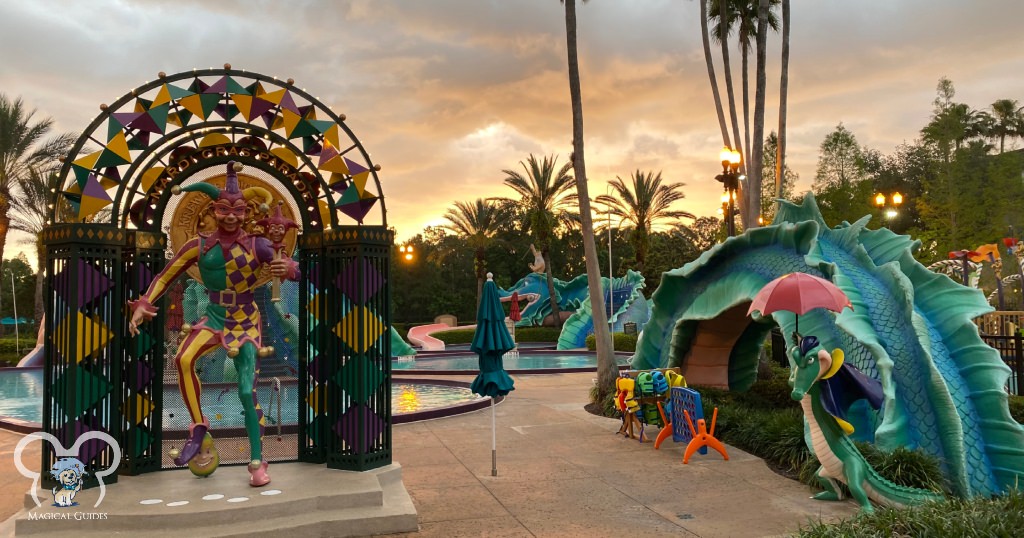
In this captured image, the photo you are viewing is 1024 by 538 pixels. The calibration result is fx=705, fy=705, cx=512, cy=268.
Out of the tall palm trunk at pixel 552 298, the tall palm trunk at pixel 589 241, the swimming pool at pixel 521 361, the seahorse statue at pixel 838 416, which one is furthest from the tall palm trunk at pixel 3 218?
the seahorse statue at pixel 838 416

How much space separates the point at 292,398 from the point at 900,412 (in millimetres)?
10518

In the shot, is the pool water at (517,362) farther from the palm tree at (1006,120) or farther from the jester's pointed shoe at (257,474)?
the palm tree at (1006,120)

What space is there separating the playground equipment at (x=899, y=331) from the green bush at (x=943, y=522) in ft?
6.48

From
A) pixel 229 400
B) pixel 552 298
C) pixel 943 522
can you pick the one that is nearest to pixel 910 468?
pixel 943 522

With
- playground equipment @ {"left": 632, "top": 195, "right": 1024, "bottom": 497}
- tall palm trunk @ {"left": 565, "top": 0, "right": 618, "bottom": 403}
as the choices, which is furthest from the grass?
Result: playground equipment @ {"left": 632, "top": 195, "right": 1024, "bottom": 497}

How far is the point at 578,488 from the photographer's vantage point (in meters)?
7.95

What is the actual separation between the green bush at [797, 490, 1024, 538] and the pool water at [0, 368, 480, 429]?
669cm

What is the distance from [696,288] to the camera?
12.3 m

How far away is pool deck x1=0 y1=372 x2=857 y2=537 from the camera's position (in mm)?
6578

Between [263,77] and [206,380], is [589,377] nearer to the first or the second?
[206,380]

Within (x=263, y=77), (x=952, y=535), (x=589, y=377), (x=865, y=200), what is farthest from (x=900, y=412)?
(x=865, y=200)

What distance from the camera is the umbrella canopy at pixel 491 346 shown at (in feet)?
28.7

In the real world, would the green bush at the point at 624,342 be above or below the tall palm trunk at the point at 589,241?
below

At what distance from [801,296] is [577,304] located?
35173 mm
